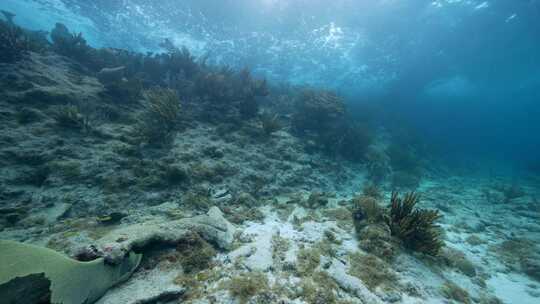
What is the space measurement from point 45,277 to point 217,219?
8.44ft

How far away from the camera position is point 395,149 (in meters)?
14.4

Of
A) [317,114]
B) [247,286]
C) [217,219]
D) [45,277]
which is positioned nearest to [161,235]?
[217,219]

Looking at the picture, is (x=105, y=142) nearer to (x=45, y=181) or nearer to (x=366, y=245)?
(x=45, y=181)

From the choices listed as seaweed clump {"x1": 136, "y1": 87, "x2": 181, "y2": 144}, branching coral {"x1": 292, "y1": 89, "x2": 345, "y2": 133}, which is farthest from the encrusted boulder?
branching coral {"x1": 292, "y1": 89, "x2": 345, "y2": 133}

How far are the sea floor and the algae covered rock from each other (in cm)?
32

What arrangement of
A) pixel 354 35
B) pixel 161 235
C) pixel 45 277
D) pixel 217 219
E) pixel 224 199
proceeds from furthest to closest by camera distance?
pixel 354 35, pixel 224 199, pixel 217 219, pixel 161 235, pixel 45 277

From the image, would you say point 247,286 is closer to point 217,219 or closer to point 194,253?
point 194,253

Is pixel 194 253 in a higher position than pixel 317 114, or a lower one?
lower

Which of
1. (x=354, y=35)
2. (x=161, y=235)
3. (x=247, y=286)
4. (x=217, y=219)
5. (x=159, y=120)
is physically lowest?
(x=247, y=286)

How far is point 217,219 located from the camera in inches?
178

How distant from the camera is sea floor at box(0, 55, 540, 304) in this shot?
3.32 meters

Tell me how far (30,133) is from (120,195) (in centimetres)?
312

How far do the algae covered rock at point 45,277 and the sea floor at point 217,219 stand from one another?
12.4 inches

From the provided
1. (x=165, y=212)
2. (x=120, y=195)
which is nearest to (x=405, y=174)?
(x=165, y=212)
